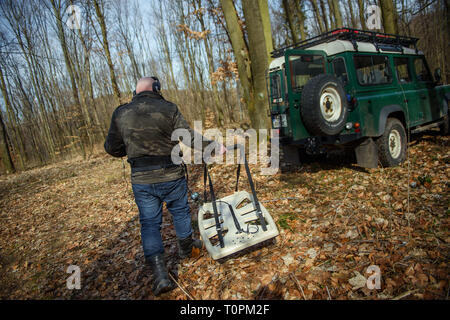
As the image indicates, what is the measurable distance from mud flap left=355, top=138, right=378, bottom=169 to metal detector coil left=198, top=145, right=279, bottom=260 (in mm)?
2808

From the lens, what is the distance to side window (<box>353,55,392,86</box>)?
4949mm

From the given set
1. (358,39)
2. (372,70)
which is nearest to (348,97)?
(372,70)

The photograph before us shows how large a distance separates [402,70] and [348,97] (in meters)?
2.35

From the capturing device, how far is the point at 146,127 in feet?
9.01

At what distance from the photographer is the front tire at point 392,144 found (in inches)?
197

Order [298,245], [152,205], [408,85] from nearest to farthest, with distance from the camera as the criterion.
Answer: [152,205]
[298,245]
[408,85]

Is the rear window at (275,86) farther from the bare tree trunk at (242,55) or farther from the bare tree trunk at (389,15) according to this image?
the bare tree trunk at (389,15)

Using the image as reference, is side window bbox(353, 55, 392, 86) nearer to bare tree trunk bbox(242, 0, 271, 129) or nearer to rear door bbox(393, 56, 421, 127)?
rear door bbox(393, 56, 421, 127)

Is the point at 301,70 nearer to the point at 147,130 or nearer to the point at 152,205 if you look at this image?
the point at 147,130

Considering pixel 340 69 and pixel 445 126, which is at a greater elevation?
pixel 340 69

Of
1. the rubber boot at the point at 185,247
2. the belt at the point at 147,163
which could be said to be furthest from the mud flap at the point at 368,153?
the belt at the point at 147,163

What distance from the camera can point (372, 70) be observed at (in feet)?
17.1

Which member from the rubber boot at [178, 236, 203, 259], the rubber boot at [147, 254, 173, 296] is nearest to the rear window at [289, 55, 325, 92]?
the rubber boot at [178, 236, 203, 259]

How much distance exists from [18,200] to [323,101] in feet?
32.3
